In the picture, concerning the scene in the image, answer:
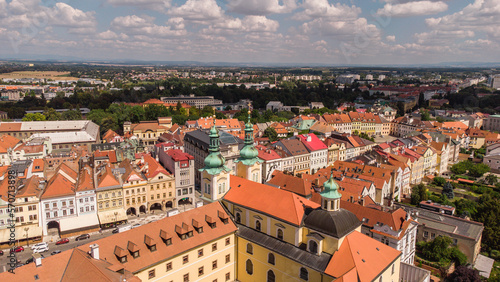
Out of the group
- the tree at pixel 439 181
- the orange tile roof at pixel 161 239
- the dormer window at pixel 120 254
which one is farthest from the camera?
the tree at pixel 439 181

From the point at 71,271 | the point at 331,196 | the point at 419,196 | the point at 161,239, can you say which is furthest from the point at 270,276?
the point at 419,196

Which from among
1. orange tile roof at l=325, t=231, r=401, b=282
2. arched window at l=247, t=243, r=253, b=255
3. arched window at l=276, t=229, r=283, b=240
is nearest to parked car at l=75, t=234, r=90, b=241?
arched window at l=247, t=243, r=253, b=255

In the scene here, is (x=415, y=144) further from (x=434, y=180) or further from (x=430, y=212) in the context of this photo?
(x=430, y=212)

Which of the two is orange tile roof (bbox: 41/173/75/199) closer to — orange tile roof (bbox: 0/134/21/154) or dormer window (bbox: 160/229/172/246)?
dormer window (bbox: 160/229/172/246)

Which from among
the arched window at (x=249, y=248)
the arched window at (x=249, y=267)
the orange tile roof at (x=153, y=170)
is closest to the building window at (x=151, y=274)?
the arched window at (x=249, y=248)

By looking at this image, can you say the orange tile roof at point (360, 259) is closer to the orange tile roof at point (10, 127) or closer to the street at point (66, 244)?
the street at point (66, 244)

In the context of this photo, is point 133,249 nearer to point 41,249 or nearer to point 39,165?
point 41,249
